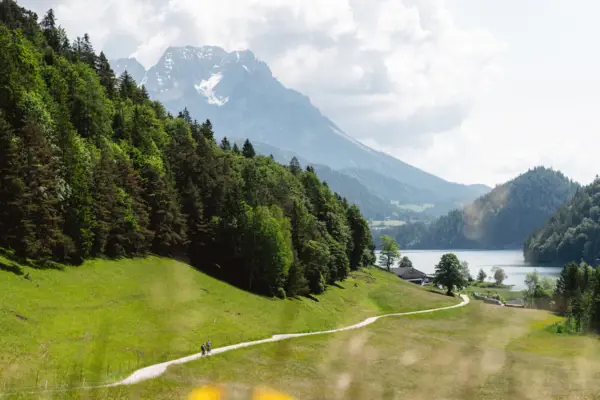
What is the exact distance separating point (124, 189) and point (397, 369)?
2113 inches

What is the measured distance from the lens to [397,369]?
57.0 meters

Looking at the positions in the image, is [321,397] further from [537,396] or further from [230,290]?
[230,290]

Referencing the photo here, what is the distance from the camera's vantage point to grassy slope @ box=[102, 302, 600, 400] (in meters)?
45.2

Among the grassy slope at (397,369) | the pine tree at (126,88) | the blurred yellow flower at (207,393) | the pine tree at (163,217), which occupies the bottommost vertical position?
the grassy slope at (397,369)

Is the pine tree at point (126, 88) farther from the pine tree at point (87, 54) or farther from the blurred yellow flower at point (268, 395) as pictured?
the blurred yellow flower at point (268, 395)

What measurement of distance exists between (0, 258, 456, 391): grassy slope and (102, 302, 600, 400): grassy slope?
18.0 feet

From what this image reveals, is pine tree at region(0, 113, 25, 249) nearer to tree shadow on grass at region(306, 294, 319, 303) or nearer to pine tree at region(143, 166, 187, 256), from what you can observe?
pine tree at region(143, 166, 187, 256)

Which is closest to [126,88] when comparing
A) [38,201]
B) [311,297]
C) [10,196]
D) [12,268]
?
[311,297]

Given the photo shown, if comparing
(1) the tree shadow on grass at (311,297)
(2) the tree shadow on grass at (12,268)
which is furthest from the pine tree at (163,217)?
(2) the tree shadow on grass at (12,268)

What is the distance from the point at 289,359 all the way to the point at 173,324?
14560 millimetres

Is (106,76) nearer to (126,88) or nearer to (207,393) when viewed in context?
(126,88)

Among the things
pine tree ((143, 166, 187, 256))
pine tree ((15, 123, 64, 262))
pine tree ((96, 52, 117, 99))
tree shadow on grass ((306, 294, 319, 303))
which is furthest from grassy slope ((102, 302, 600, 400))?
pine tree ((96, 52, 117, 99))

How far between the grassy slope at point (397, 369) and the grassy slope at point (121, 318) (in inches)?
216

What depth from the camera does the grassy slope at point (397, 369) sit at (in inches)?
1778
